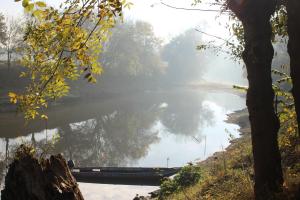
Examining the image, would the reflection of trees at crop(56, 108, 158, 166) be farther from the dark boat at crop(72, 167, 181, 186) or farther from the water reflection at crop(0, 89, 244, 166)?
the dark boat at crop(72, 167, 181, 186)

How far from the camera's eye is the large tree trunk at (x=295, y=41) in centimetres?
602

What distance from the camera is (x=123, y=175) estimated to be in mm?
22234

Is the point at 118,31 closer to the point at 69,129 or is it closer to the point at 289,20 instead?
the point at 69,129

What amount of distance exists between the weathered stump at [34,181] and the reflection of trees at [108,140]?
65.2 feet

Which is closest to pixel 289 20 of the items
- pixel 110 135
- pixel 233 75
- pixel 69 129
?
pixel 110 135

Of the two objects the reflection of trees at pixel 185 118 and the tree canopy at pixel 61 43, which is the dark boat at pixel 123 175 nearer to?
the tree canopy at pixel 61 43

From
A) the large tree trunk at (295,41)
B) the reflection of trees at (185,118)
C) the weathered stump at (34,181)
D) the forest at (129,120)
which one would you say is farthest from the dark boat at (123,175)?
the reflection of trees at (185,118)

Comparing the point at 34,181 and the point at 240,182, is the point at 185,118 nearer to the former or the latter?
the point at 240,182

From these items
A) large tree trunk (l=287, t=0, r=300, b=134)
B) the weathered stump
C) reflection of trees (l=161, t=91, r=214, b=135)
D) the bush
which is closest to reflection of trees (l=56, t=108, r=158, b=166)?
reflection of trees (l=161, t=91, r=214, b=135)

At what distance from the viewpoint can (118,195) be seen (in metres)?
20.0

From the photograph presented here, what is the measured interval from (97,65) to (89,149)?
89.7 ft

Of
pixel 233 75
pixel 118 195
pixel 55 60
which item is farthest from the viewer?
pixel 233 75

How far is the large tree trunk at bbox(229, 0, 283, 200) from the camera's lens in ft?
20.3

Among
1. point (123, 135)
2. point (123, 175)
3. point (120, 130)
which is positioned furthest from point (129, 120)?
point (123, 175)
